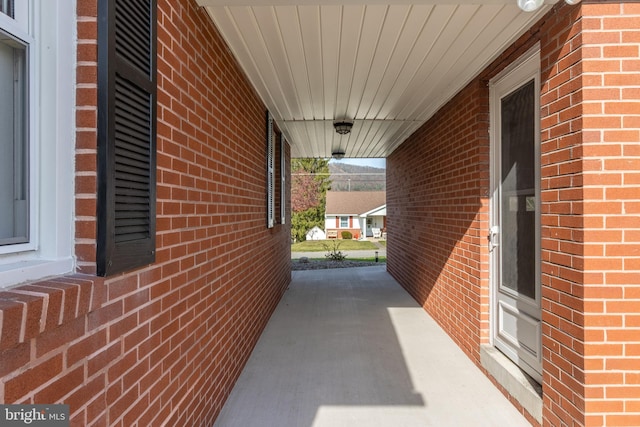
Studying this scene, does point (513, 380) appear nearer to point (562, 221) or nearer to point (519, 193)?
point (562, 221)

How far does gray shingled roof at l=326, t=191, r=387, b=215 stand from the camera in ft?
127

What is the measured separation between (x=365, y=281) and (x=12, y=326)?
24.1 ft

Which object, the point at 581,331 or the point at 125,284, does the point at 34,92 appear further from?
the point at 581,331

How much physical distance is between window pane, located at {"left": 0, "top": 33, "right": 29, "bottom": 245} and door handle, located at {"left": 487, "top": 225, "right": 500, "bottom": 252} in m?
3.33

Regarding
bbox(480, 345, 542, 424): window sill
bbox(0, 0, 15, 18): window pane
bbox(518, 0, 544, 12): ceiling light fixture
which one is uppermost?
bbox(518, 0, 544, 12): ceiling light fixture

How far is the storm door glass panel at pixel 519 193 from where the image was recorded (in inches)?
109

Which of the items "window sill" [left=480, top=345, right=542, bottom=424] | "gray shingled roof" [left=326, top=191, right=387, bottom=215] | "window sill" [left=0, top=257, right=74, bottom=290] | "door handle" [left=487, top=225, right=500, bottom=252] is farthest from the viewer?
"gray shingled roof" [left=326, top=191, right=387, bottom=215]

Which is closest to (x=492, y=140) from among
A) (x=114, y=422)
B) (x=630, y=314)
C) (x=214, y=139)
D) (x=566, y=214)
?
(x=566, y=214)

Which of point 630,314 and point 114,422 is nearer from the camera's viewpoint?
point 114,422

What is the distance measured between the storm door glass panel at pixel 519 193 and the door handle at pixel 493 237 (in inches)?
2.8

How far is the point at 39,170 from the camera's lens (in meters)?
1.20

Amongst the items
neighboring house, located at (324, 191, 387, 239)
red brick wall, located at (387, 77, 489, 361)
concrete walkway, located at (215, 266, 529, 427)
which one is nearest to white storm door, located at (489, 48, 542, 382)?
red brick wall, located at (387, 77, 489, 361)

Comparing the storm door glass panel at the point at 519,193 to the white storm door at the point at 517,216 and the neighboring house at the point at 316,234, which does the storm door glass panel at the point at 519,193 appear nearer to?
the white storm door at the point at 517,216

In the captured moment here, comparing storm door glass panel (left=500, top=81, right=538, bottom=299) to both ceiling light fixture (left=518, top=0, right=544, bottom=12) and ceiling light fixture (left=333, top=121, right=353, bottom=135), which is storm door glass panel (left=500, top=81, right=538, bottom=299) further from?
ceiling light fixture (left=333, top=121, right=353, bottom=135)
